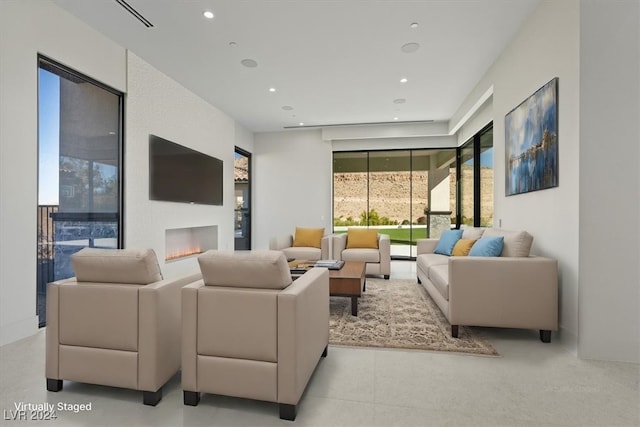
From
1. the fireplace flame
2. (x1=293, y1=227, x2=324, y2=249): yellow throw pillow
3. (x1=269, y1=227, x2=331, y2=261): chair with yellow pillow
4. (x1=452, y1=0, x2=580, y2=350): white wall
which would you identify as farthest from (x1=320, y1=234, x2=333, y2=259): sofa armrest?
(x1=452, y1=0, x2=580, y2=350): white wall

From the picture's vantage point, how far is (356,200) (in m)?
7.66

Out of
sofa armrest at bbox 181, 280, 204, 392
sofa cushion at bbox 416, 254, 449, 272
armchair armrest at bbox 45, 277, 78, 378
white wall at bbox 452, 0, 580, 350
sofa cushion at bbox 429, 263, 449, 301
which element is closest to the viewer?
sofa armrest at bbox 181, 280, 204, 392

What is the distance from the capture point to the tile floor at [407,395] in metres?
1.64

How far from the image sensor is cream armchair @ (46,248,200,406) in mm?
1757

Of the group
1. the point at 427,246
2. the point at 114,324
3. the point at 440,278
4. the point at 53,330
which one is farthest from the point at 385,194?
the point at 53,330

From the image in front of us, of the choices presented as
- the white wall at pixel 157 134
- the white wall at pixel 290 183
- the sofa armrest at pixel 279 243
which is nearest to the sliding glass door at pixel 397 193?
the white wall at pixel 290 183

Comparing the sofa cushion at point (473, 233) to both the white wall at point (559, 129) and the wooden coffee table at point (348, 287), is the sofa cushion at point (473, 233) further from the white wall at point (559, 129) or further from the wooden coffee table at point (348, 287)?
the wooden coffee table at point (348, 287)

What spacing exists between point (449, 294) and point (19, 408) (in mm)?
2950

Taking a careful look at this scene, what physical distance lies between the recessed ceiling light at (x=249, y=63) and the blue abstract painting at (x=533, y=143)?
3.19 m

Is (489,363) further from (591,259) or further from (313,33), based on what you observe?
(313,33)

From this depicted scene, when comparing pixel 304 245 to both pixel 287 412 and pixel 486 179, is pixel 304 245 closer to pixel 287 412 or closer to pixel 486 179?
pixel 486 179

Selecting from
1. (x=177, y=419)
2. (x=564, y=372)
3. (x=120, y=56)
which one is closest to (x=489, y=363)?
(x=564, y=372)

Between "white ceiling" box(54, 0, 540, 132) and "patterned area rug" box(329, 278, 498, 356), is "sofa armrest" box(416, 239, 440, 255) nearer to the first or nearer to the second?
"patterned area rug" box(329, 278, 498, 356)

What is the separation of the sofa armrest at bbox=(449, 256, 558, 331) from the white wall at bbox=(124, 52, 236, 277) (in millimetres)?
3293
